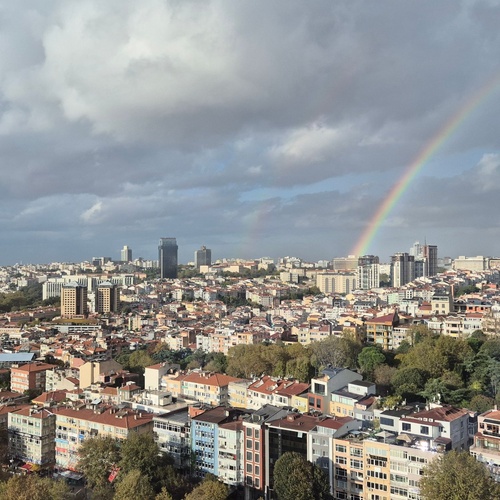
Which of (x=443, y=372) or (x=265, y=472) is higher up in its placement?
(x=443, y=372)

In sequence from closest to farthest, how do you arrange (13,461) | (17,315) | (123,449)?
(123,449)
(13,461)
(17,315)

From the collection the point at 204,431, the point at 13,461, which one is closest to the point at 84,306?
the point at 13,461

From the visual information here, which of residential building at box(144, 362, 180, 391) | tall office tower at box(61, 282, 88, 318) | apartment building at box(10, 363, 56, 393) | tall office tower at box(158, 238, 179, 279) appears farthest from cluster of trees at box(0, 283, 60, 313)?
residential building at box(144, 362, 180, 391)

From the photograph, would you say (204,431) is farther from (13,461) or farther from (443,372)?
(443,372)

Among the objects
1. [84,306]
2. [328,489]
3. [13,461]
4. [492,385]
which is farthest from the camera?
[84,306]

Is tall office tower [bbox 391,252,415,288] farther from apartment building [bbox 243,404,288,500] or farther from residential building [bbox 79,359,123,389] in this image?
apartment building [bbox 243,404,288,500]

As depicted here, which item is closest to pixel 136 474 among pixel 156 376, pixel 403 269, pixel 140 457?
pixel 140 457

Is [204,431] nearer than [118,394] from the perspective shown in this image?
Yes

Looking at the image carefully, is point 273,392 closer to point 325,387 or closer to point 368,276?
point 325,387
